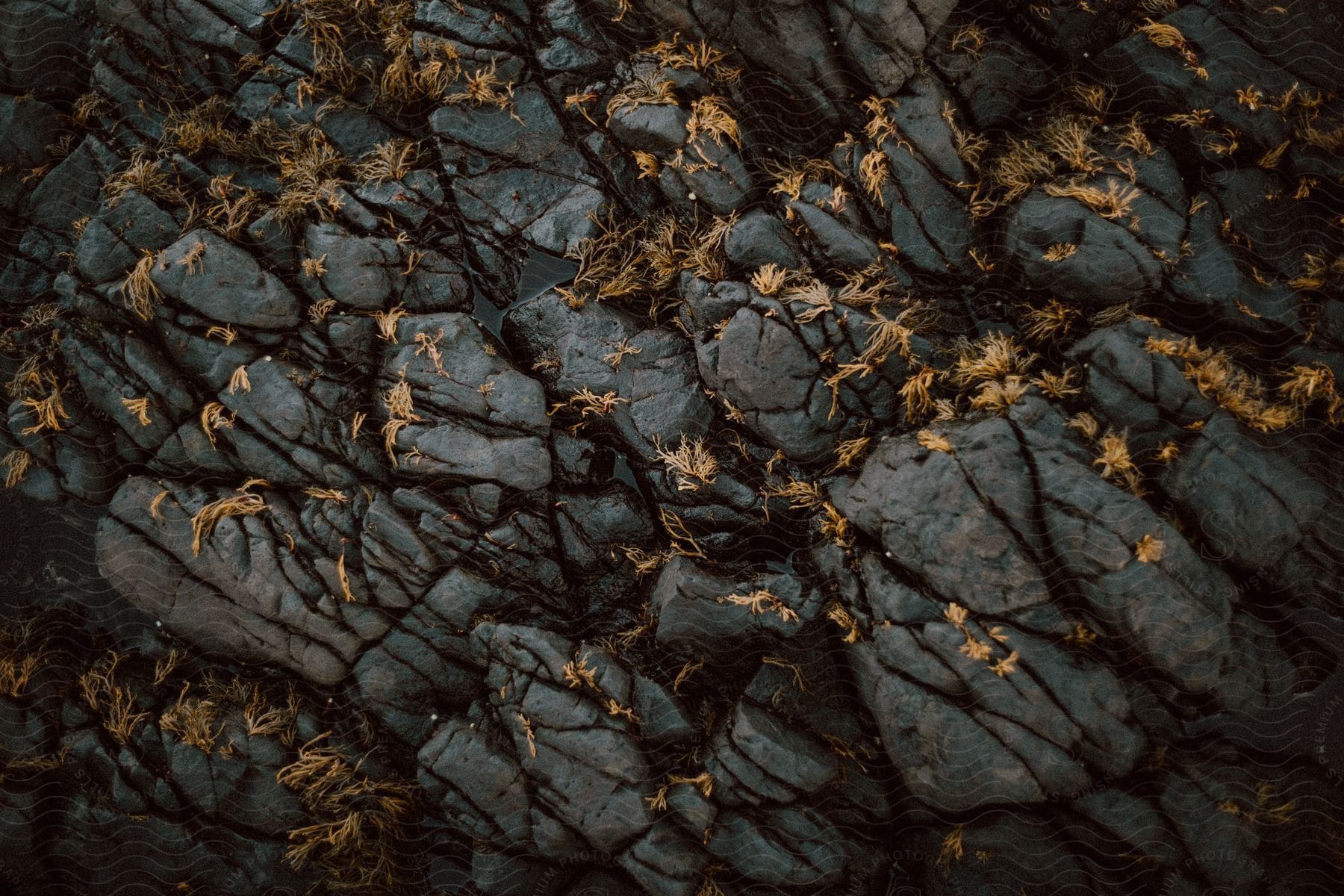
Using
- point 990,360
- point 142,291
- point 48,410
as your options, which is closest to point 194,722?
point 48,410

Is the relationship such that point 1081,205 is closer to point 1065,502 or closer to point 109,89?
point 1065,502

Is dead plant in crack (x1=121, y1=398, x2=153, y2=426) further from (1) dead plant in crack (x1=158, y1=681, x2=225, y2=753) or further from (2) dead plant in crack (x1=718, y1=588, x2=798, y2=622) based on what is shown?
(2) dead plant in crack (x1=718, y1=588, x2=798, y2=622)

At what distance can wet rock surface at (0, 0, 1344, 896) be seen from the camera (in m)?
5.50

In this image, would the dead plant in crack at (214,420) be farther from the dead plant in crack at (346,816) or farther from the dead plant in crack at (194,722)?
the dead plant in crack at (346,816)

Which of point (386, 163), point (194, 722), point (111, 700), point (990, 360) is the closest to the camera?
point (990, 360)

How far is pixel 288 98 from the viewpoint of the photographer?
22.0ft

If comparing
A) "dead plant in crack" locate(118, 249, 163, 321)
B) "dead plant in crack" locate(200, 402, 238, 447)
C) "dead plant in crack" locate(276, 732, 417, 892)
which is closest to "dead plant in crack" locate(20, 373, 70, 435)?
"dead plant in crack" locate(118, 249, 163, 321)

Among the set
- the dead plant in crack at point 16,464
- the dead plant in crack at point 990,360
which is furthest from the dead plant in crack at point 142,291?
the dead plant in crack at point 990,360

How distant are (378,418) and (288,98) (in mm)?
3130

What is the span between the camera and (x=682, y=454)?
6234 mm

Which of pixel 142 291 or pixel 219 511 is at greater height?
pixel 142 291

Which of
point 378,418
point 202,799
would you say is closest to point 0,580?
point 202,799

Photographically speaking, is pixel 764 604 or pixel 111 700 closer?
pixel 764 604

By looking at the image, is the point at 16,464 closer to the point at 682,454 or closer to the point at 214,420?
the point at 214,420
